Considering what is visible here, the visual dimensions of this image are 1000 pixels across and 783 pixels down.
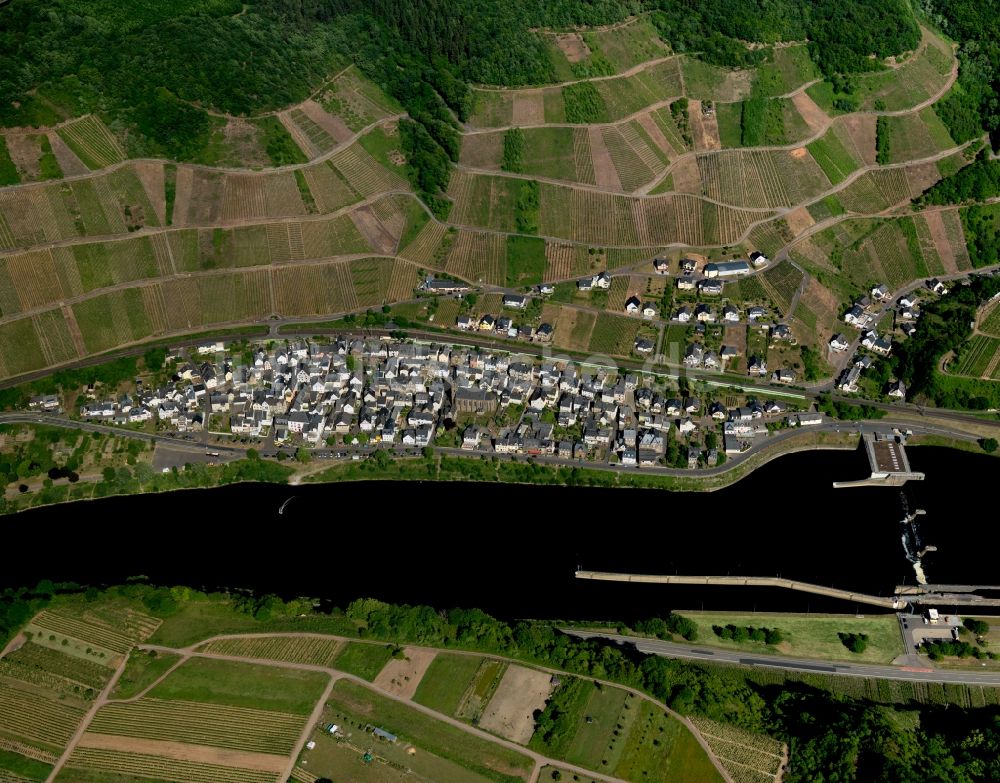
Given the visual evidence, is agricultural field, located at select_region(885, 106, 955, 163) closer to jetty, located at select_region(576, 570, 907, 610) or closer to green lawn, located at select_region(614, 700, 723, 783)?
jetty, located at select_region(576, 570, 907, 610)

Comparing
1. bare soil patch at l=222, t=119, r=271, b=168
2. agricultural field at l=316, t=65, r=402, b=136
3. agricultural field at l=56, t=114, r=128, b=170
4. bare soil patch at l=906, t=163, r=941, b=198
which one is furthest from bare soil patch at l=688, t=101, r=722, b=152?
agricultural field at l=56, t=114, r=128, b=170

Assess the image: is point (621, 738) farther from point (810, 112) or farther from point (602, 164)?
point (810, 112)

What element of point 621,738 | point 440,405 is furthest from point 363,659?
point 440,405

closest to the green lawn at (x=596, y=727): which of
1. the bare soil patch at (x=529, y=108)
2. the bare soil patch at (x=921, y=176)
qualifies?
the bare soil patch at (x=529, y=108)

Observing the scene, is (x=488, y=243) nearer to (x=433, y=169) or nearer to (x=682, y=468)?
(x=433, y=169)

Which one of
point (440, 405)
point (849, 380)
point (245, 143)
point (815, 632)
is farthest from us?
point (245, 143)

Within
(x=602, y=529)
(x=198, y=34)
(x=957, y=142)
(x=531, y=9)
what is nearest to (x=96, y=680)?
(x=602, y=529)

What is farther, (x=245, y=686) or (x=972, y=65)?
(x=972, y=65)

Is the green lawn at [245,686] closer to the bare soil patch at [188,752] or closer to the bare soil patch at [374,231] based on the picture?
the bare soil patch at [188,752]
